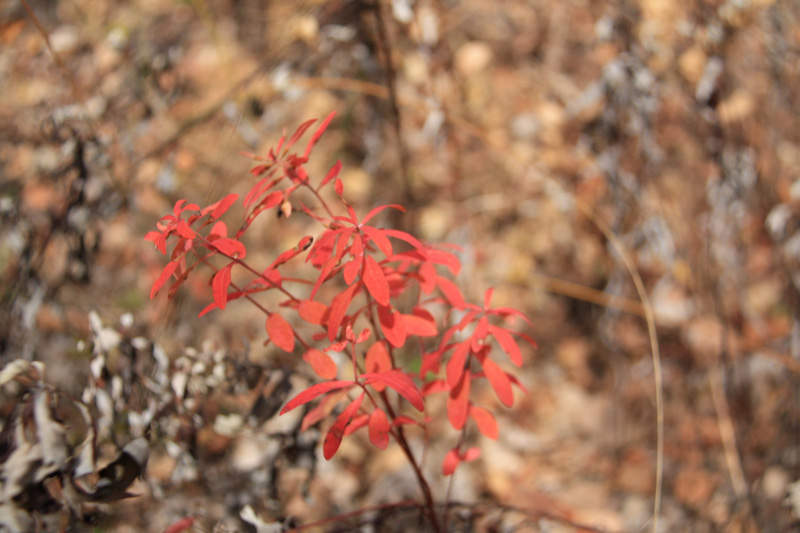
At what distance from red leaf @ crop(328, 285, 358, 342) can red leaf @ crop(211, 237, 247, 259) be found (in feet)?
0.45

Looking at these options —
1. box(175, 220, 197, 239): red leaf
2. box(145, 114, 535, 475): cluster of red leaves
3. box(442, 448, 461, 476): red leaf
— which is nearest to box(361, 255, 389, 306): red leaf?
box(145, 114, 535, 475): cluster of red leaves

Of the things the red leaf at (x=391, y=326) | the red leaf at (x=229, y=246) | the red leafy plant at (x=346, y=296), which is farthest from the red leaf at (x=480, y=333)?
the red leaf at (x=229, y=246)

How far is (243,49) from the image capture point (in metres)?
2.35

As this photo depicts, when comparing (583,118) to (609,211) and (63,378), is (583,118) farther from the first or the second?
(63,378)

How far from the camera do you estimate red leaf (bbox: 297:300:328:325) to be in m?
0.76

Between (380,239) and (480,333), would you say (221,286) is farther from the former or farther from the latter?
(480,333)

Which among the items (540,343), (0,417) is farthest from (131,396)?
(540,343)

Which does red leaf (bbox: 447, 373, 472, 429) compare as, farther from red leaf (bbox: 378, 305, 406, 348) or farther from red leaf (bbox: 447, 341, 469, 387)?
red leaf (bbox: 378, 305, 406, 348)

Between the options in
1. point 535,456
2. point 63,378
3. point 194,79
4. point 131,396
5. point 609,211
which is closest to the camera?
point 131,396

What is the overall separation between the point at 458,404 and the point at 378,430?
0.15m

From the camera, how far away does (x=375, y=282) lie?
651mm

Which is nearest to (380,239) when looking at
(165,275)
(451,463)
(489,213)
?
(165,275)

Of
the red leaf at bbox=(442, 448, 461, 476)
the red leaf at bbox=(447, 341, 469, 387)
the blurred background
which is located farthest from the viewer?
the blurred background

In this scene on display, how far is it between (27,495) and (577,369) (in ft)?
5.67
